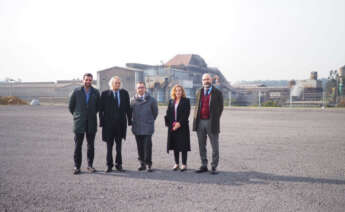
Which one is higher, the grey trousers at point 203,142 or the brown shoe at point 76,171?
the grey trousers at point 203,142

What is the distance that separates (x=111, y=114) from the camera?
6.25m

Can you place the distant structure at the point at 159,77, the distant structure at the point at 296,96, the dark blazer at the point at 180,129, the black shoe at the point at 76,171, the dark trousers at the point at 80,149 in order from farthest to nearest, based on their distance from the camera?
the distant structure at the point at 159,77
the distant structure at the point at 296,96
the dark blazer at the point at 180,129
the dark trousers at the point at 80,149
the black shoe at the point at 76,171

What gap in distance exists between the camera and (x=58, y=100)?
55594 mm

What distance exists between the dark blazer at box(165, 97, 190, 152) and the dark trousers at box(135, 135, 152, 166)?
17.7 inches

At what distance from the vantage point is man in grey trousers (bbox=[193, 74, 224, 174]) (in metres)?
6.15

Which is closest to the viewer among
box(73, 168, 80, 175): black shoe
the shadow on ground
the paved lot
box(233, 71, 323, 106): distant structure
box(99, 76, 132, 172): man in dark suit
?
the paved lot

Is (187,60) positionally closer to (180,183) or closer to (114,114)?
(114,114)

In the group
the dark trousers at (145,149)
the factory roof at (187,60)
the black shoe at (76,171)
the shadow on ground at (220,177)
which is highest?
the factory roof at (187,60)

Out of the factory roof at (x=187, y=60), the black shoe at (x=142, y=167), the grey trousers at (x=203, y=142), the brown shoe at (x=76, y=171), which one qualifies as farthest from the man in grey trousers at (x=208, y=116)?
the factory roof at (x=187, y=60)

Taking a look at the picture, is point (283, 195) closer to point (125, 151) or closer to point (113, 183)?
point (113, 183)

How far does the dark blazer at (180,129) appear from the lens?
6.41 metres

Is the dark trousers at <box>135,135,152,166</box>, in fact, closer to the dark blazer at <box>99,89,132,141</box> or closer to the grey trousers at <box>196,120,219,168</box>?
the dark blazer at <box>99,89,132,141</box>

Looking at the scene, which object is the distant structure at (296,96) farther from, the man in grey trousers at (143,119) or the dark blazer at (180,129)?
the man in grey trousers at (143,119)

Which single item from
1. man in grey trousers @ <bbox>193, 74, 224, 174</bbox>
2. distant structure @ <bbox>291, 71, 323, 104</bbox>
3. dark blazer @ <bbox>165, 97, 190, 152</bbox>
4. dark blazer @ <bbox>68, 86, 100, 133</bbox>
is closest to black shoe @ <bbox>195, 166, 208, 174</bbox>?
man in grey trousers @ <bbox>193, 74, 224, 174</bbox>
